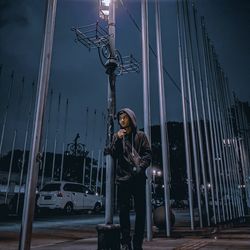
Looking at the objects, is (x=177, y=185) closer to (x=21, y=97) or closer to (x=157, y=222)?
(x=21, y=97)

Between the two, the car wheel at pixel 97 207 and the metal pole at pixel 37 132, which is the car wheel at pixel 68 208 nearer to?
the car wheel at pixel 97 207

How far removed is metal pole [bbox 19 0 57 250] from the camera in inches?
127

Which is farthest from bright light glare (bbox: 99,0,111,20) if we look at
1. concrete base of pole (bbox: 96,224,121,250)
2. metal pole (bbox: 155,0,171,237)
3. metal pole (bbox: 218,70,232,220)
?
metal pole (bbox: 218,70,232,220)

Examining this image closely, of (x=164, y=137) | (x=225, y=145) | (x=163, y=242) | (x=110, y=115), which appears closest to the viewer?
(x=110, y=115)

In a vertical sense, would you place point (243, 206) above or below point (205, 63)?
below

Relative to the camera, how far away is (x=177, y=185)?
43719 millimetres

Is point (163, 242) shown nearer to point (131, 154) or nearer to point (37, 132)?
point (131, 154)

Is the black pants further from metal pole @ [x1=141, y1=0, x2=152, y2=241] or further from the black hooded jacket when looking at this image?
metal pole @ [x1=141, y1=0, x2=152, y2=241]

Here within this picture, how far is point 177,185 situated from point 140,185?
41.2 m

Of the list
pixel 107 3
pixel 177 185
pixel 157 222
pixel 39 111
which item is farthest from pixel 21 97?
pixel 177 185

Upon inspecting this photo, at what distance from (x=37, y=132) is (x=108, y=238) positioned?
1.52m

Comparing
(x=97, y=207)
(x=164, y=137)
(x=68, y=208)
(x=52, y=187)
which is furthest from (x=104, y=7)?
(x=97, y=207)

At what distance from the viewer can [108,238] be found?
373 cm

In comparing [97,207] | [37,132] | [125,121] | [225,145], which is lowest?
[37,132]
